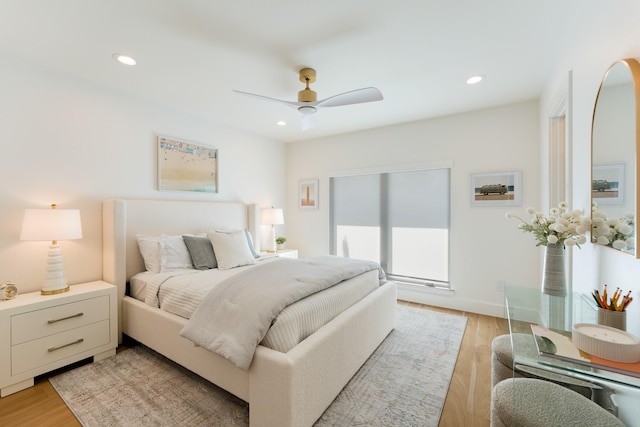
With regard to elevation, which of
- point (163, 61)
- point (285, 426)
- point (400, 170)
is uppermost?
point (163, 61)

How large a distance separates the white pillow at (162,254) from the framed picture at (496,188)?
3447 millimetres

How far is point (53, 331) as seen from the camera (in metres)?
2.09

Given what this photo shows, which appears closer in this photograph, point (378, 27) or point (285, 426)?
point (285, 426)

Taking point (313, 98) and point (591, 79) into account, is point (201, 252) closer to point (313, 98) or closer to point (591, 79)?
point (313, 98)

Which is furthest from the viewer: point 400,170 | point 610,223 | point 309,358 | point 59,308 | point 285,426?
point 400,170

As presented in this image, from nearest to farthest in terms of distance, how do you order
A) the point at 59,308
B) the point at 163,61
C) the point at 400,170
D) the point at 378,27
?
the point at 378,27, the point at 59,308, the point at 163,61, the point at 400,170

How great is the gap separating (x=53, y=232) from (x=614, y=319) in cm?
336

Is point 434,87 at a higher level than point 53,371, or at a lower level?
higher

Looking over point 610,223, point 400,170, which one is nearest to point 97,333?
point 610,223

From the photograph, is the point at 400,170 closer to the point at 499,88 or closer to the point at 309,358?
the point at 499,88

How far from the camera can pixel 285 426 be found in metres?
1.40

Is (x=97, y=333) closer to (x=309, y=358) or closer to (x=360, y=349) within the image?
(x=309, y=358)

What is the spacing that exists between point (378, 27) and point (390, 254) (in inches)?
119

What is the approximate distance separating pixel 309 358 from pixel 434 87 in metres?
2.72
